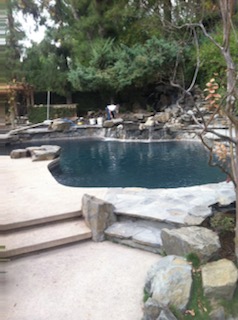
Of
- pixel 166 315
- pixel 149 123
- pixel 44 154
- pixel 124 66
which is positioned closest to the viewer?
pixel 166 315

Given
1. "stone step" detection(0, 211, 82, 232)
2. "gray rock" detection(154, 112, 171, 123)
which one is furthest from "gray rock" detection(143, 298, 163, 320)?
"gray rock" detection(154, 112, 171, 123)

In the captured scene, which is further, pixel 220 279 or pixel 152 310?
pixel 220 279

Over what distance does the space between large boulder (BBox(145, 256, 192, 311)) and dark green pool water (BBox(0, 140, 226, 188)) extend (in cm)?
349

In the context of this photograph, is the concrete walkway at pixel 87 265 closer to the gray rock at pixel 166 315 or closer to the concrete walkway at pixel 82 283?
the concrete walkway at pixel 82 283

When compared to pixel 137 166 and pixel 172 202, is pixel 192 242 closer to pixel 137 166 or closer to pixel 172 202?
pixel 172 202

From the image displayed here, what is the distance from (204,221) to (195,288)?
89 centimetres

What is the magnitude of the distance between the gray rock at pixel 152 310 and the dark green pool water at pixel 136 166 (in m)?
3.86

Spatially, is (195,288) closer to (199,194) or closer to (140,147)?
(199,194)

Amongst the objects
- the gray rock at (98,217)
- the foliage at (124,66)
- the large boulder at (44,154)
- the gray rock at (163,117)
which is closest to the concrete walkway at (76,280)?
the gray rock at (98,217)

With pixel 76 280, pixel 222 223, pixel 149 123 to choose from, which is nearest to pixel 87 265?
pixel 76 280

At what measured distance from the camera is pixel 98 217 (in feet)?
10.5

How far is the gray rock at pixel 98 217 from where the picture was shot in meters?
3.22

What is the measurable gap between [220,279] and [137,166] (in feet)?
18.1

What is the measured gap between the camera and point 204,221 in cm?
297
